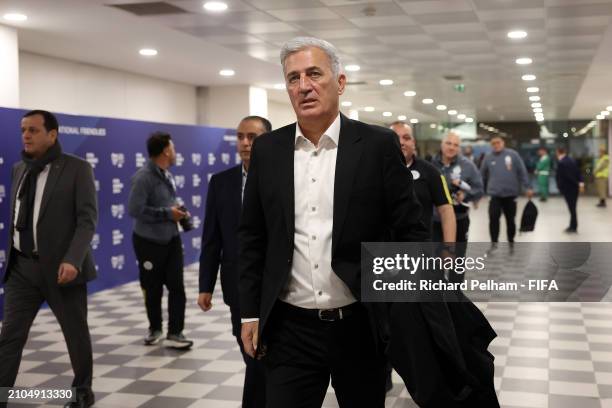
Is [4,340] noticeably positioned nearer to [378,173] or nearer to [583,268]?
[378,173]

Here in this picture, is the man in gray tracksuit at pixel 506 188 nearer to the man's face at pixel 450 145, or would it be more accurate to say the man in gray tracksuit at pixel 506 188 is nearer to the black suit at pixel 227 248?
the man's face at pixel 450 145

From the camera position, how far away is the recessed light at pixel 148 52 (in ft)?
36.3

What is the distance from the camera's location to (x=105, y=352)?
6.32 meters

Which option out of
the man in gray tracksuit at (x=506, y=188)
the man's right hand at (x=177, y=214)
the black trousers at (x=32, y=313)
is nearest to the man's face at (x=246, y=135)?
the black trousers at (x=32, y=313)

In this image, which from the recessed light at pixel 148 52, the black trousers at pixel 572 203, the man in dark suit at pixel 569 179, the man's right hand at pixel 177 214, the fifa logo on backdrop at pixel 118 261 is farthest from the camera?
the man in dark suit at pixel 569 179

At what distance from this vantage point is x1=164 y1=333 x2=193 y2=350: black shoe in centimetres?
634

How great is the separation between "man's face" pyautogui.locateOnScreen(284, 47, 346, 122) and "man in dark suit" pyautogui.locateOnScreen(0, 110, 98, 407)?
2.35 m

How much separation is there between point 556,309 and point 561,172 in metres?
8.89

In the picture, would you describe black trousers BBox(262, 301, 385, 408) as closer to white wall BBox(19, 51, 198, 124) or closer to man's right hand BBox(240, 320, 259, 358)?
man's right hand BBox(240, 320, 259, 358)

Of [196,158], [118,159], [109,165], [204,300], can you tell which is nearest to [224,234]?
[204,300]

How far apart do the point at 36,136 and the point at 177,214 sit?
213 centimetres

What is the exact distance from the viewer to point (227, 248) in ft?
13.0

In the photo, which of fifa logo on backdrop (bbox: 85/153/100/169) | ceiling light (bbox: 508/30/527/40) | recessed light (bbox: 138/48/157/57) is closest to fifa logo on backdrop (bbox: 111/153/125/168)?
fifa logo on backdrop (bbox: 85/153/100/169)

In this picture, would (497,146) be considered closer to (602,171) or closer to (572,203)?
(572,203)
